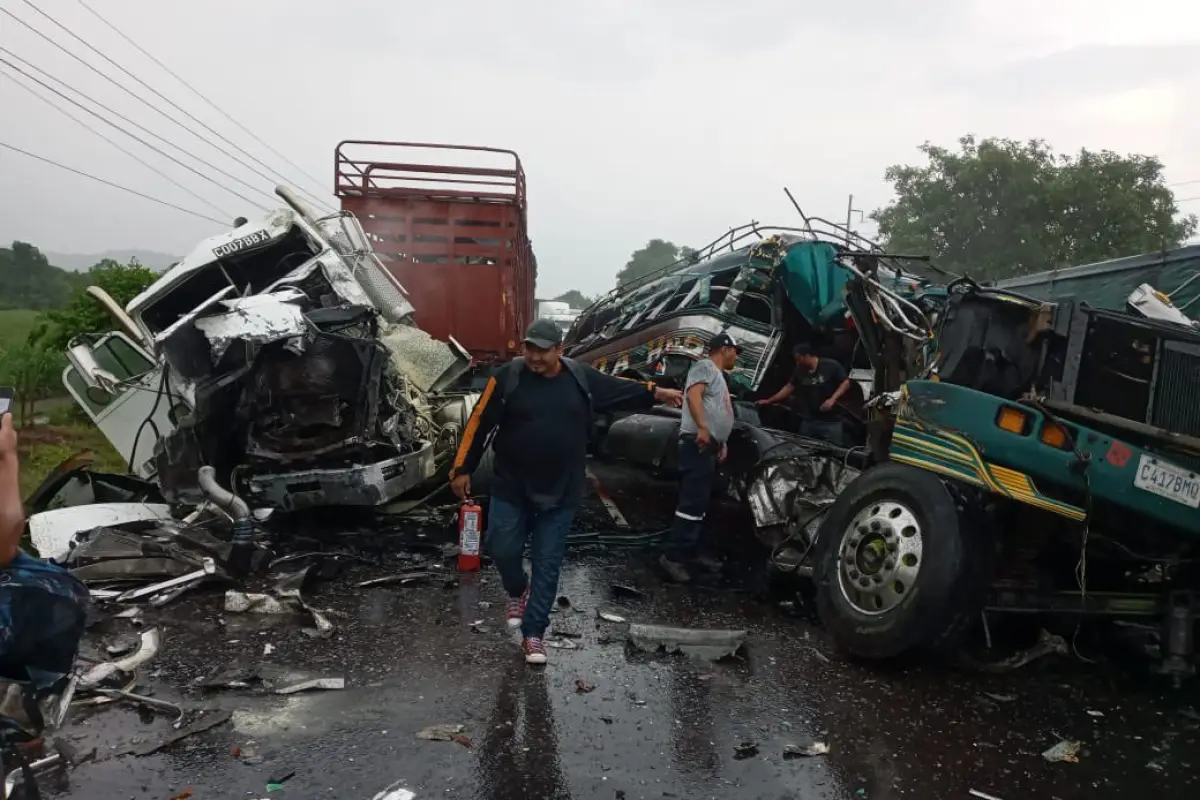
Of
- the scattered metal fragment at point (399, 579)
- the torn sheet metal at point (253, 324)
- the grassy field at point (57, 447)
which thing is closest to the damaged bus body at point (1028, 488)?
the scattered metal fragment at point (399, 579)

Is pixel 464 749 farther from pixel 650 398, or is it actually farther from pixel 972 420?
pixel 972 420

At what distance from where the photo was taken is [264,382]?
20.3 ft

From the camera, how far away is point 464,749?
329 centimetres

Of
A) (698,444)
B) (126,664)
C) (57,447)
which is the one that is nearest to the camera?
(126,664)

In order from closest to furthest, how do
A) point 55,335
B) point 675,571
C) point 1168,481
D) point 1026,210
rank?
point 1168,481 → point 675,571 → point 55,335 → point 1026,210

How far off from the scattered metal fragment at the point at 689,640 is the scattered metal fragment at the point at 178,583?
2658 millimetres

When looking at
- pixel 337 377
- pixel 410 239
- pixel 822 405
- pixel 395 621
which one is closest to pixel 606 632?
pixel 395 621

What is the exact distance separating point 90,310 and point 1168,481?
12801 millimetres

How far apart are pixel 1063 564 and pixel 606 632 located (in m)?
2.38

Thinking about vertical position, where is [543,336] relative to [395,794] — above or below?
above

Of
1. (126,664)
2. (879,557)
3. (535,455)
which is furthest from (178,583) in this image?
(879,557)

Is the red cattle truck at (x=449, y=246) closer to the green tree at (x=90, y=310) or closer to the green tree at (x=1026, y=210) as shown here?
the green tree at (x=90, y=310)

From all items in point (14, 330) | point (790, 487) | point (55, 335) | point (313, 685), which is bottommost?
point (313, 685)

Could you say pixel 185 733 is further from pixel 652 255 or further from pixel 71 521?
pixel 652 255
